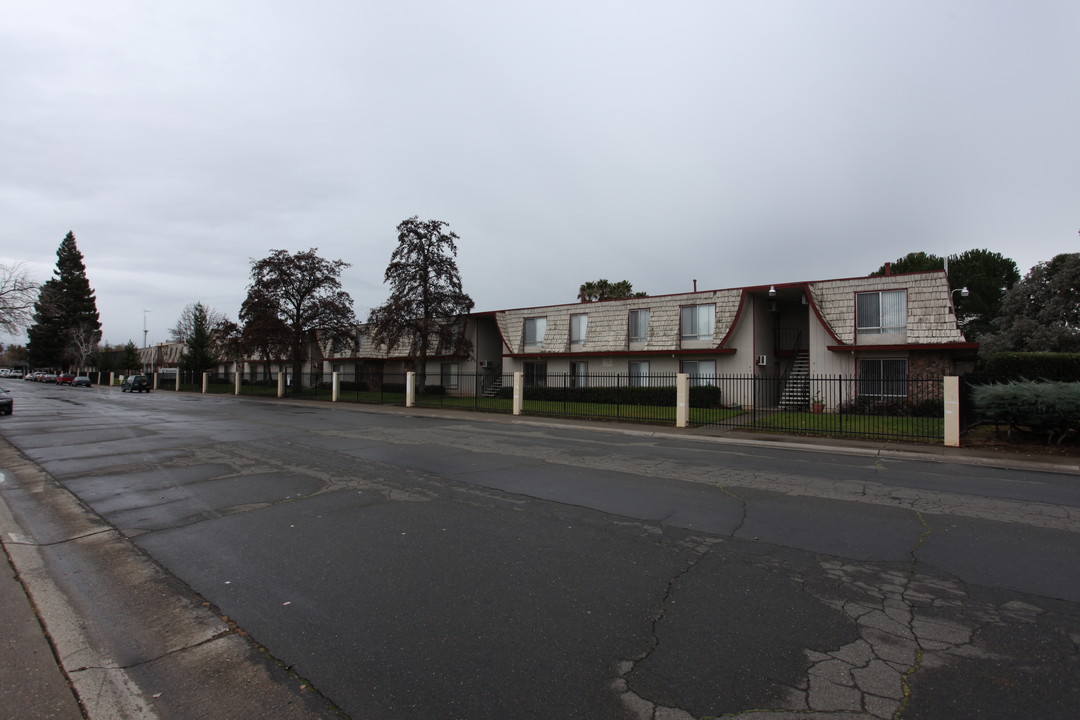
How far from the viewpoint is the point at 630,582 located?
4.34 m

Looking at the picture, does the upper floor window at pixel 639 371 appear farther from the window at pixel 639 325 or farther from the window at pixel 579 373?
the window at pixel 579 373

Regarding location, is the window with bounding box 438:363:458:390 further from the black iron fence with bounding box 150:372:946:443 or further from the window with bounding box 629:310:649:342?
the window with bounding box 629:310:649:342

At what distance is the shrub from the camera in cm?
1188

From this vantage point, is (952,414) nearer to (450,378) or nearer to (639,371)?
(639,371)

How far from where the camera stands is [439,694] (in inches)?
113

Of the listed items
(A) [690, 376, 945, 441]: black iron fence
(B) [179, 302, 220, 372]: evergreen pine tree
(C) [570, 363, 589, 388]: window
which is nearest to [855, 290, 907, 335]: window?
(A) [690, 376, 945, 441]: black iron fence

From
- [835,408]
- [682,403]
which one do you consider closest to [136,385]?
[682,403]

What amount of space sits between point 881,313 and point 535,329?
17109 millimetres

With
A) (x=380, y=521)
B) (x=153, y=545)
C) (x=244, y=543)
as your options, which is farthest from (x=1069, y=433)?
(x=153, y=545)

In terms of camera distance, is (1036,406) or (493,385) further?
(493,385)

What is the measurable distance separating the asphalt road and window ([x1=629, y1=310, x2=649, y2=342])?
59.9 feet

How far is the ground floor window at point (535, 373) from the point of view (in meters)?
30.7

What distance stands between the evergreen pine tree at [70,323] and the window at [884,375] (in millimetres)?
93056

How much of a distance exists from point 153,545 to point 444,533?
115 inches
